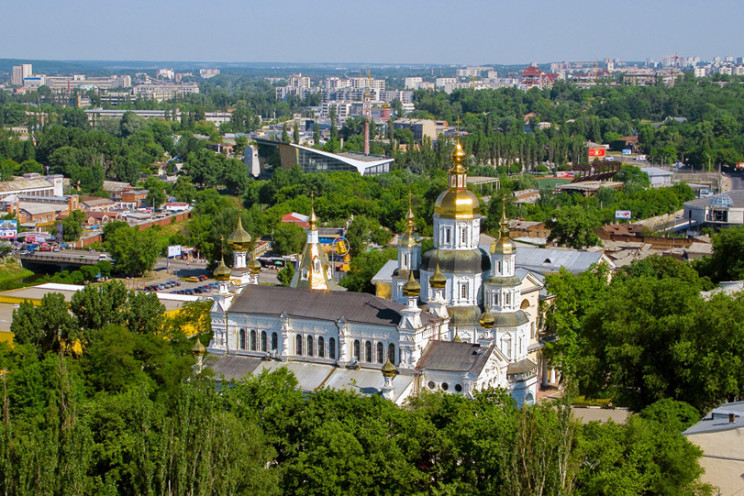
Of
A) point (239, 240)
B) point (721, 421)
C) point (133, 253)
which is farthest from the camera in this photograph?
point (133, 253)

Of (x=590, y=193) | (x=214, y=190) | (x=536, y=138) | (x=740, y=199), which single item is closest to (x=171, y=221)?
(x=214, y=190)

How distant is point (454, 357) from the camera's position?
24.5 metres

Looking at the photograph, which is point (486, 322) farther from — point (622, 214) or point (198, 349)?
point (622, 214)

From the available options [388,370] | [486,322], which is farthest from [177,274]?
[388,370]

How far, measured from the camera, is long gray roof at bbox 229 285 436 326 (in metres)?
25.5

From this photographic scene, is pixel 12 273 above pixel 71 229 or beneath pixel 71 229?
beneath

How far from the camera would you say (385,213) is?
6050cm

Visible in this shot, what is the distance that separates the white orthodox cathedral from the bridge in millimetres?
22582

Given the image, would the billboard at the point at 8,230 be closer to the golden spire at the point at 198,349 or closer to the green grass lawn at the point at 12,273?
the green grass lawn at the point at 12,273

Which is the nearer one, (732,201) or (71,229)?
(732,201)

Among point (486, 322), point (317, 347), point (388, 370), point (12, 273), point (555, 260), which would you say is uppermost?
point (486, 322)

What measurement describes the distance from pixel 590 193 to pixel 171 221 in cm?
2593

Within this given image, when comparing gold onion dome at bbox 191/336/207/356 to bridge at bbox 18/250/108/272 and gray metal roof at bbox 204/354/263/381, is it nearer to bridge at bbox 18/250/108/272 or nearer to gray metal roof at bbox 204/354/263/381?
gray metal roof at bbox 204/354/263/381

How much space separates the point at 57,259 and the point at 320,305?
89.3 feet
